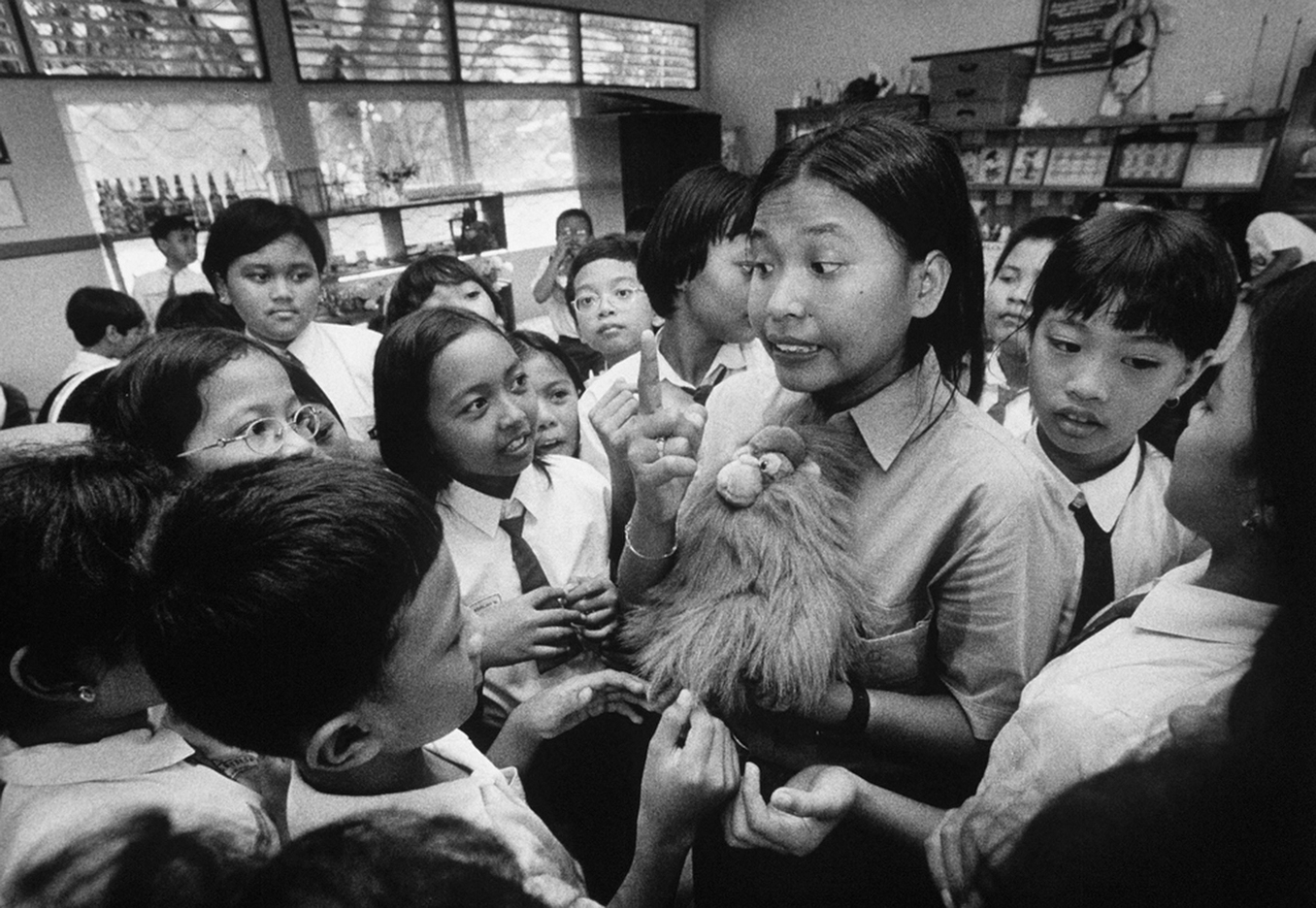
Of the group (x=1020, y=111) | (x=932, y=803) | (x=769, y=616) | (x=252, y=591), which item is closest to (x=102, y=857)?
(x=252, y=591)

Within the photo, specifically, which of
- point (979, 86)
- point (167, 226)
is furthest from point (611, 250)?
point (979, 86)

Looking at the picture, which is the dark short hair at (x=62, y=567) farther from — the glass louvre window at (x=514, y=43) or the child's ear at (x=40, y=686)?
the glass louvre window at (x=514, y=43)

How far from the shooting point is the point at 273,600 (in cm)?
65

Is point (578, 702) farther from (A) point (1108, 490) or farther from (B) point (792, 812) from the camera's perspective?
(A) point (1108, 490)

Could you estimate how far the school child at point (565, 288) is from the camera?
3.24 m

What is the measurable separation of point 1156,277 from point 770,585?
3.12 feet

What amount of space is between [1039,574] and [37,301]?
19.8 feet

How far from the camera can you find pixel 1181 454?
69cm

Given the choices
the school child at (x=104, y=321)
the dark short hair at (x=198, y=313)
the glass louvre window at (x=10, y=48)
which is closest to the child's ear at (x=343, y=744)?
the dark short hair at (x=198, y=313)

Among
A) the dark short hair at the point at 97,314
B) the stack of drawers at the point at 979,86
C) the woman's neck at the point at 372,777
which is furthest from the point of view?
the stack of drawers at the point at 979,86

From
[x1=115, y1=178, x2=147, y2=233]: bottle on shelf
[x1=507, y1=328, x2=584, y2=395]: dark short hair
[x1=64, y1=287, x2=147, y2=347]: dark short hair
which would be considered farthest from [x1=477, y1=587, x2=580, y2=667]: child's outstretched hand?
[x1=115, y1=178, x2=147, y2=233]: bottle on shelf

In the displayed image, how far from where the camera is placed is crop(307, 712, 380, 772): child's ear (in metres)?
0.71

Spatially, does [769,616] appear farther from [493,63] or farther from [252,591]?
[493,63]

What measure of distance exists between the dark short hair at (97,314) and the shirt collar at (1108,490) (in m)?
4.02
